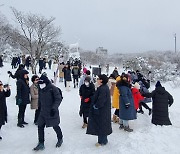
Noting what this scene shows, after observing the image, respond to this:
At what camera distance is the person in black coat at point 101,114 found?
647 centimetres

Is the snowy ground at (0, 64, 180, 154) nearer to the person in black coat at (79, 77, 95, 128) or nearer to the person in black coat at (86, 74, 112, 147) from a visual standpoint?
the person in black coat at (86, 74, 112, 147)

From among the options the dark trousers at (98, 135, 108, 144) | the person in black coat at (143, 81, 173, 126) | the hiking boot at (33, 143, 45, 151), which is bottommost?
the hiking boot at (33, 143, 45, 151)

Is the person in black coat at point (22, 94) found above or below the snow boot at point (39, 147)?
above

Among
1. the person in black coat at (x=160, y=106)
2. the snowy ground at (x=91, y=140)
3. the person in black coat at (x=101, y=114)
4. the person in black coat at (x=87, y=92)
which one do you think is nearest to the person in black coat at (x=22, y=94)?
the snowy ground at (x=91, y=140)

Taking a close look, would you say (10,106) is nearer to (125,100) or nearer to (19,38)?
(125,100)

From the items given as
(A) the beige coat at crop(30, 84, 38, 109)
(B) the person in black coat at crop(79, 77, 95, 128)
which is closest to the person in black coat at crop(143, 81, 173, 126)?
(B) the person in black coat at crop(79, 77, 95, 128)

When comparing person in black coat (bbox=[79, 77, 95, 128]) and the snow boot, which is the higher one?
person in black coat (bbox=[79, 77, 95, 128])

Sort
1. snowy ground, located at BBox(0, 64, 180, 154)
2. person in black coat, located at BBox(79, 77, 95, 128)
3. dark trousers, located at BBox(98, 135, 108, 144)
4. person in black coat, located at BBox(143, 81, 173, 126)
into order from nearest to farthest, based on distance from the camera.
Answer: snowy ground, located at BBox(0, 64, 180, 154) → dark trousers, located at BBox(98, 135, 108, 144) → person in black coat, located at BBox(143, 81, 173, 126) → person in black coat, located at BBox(79, 77, 95, 128)

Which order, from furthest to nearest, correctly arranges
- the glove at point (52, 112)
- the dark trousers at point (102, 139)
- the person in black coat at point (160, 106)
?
the person in black coat at point (160, 106) → the dark trousers at point (102, 139) → the glove at point (52, 112)

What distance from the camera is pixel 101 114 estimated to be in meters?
6.52

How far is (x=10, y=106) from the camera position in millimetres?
11055

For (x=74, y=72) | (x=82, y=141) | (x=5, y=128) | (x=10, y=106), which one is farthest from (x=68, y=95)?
(x=82, y=141)

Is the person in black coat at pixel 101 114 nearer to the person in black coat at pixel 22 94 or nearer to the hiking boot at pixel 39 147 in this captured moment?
the hiking boot at pixel 39 147

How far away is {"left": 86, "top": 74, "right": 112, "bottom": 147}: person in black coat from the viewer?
647 centimetres
